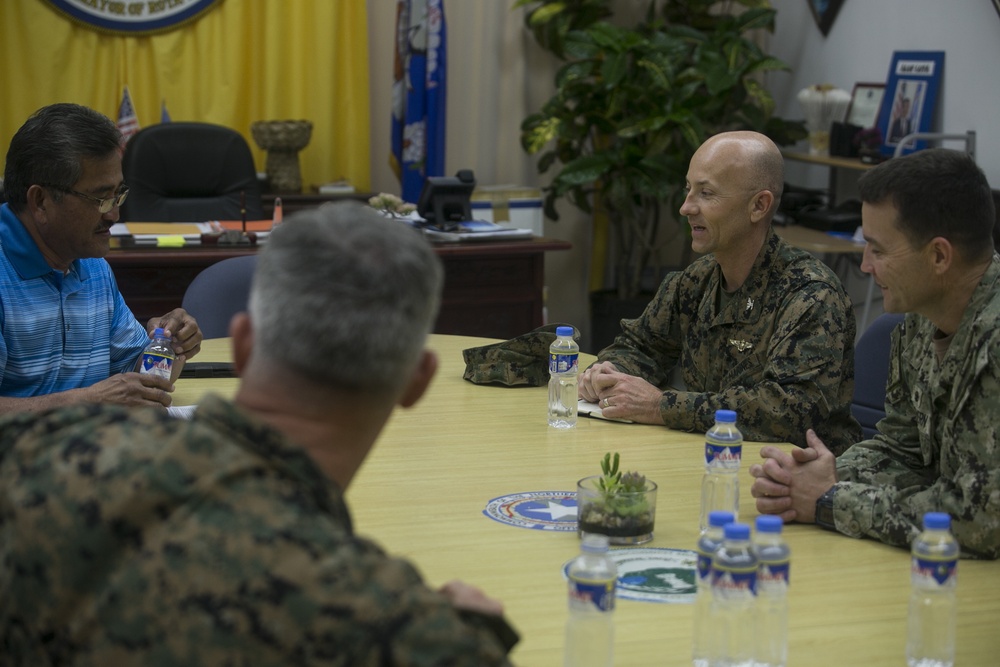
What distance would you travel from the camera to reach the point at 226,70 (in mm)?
6250

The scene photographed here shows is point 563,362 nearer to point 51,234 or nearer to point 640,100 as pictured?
point 51,234

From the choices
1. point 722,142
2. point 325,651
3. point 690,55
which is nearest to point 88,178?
point 722,142

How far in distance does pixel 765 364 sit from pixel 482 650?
1924 mm

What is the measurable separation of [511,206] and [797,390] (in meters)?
4.01

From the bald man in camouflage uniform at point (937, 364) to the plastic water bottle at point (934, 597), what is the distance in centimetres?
39

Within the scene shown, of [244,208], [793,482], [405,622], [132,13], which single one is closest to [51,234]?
[793,482]

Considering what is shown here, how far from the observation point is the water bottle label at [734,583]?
1.43 meters

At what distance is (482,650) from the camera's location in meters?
1.03

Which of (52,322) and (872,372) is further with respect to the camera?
(872,372)

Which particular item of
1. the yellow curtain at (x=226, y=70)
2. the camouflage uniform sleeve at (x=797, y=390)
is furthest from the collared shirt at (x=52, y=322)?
the yellow curtain at (x=226, y=70)

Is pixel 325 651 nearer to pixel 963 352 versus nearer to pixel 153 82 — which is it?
pixel 963 352

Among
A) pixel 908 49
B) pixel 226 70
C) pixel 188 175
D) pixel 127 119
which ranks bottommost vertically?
pixel 188 175

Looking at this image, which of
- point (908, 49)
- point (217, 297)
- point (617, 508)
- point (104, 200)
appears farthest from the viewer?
point (908, 49)

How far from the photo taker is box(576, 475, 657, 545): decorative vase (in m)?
1.97
